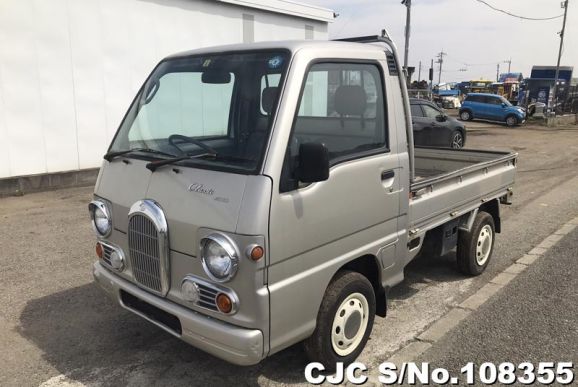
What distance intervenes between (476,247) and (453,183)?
93cm

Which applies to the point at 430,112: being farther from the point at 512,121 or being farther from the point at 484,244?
the point at 512,121

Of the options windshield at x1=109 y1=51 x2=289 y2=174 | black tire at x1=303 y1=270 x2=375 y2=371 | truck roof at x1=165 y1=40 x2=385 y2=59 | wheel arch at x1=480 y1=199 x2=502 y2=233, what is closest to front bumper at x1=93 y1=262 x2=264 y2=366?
black tire at x1=303 y1=270 x2=375 y2=371

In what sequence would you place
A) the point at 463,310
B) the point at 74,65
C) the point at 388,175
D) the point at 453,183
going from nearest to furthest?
the point at 388,175, the point at 463,310, the point at 453,183, the point at 74,65

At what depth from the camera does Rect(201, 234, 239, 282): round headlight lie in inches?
98.0

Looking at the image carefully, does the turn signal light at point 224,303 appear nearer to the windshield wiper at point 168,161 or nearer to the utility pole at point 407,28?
the windshield wiper at point 168,161

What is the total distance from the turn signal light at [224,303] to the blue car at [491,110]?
2827cm

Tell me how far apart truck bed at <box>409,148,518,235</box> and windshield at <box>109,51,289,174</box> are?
1482 mm

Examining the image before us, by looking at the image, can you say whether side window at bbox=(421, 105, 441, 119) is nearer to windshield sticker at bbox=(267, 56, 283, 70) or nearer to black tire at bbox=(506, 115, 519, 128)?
windshield sticker at bbox=(267, 56, 283, 70)

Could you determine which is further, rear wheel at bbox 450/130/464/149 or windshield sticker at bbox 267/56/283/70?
rear wheel at bbox 450/130/464/149

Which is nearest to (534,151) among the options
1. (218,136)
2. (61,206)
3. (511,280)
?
(511,280)

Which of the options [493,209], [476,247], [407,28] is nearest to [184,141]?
[476,247]

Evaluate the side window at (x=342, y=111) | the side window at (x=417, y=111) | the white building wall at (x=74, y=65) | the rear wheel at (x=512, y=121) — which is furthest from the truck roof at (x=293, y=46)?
the rear wheel at (x=512, y=121)

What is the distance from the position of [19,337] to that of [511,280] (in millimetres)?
4513

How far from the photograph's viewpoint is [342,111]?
323cm
